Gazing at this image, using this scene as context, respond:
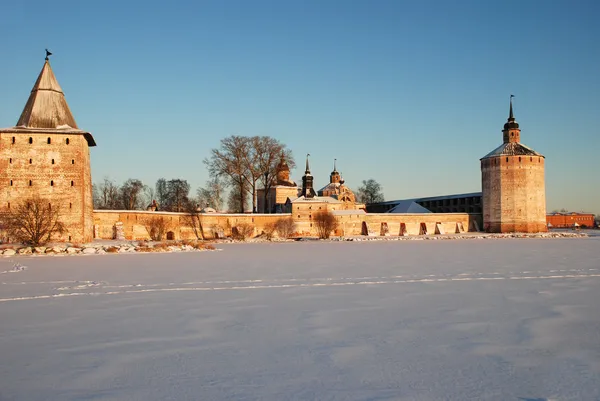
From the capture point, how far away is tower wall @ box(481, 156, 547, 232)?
1391 inches

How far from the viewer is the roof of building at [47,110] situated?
800 inches

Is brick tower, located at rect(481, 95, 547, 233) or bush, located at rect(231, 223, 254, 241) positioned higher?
brick tower, located at rect(481, 95, 547, 233)

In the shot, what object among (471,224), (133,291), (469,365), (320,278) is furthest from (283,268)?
(471,224)

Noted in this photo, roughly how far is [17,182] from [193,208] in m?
11.1

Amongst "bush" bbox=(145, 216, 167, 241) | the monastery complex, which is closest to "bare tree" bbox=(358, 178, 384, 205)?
the monastery complex

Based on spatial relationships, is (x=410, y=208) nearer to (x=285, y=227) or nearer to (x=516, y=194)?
(x=516, y=194)

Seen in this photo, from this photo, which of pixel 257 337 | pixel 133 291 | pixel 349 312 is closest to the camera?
pixel 257 337

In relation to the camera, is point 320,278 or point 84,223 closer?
point 320,278

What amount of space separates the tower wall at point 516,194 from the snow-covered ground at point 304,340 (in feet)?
95.6

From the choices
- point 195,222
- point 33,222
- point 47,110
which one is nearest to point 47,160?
point 47,110

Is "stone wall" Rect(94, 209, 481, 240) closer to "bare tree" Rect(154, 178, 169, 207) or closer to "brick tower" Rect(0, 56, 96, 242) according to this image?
"brick tower" Rect(0, 56, 96, 242)

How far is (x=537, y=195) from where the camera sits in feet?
118

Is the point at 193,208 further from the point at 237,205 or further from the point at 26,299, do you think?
the point at 26,299

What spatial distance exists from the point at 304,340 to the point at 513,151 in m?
35.2
